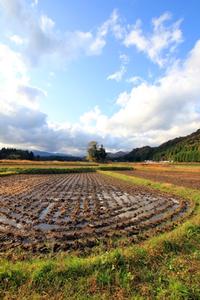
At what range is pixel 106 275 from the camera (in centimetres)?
616

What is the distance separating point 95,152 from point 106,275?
109624 mm

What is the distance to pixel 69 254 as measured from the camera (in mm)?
7375

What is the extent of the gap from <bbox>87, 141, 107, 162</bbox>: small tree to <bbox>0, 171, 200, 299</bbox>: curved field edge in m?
108

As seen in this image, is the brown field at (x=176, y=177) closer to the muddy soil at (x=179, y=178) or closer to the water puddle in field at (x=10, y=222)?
the muddy soil at (x=179, y=178)

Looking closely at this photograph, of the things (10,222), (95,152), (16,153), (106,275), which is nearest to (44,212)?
Answer: (10,222)

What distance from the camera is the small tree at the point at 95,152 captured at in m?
116

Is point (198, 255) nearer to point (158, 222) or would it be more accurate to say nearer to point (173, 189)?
point (158, 222)

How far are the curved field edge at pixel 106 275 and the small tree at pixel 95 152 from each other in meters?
108

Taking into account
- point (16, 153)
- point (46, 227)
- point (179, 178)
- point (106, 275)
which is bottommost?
point (106, 275)

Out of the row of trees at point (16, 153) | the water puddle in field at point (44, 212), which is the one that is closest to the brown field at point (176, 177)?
the water puddle in field at point (44, 212)

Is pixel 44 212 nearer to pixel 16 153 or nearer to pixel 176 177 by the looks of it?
pixel 176 177

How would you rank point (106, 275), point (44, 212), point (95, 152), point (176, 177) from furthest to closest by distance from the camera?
point (95, 152) → point (176, 177) → point (44, 212) → point (106, 275)

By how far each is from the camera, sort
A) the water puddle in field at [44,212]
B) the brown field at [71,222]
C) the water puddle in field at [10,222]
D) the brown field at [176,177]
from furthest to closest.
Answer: the brown field at [176,177] < the water puddle in field at [44,212] < the water puddle in field at [10,222] < the brown field at [71,222]

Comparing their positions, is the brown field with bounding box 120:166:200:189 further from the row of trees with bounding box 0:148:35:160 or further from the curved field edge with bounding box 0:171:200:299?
the row of trees with bounding box 0:148:35:160
